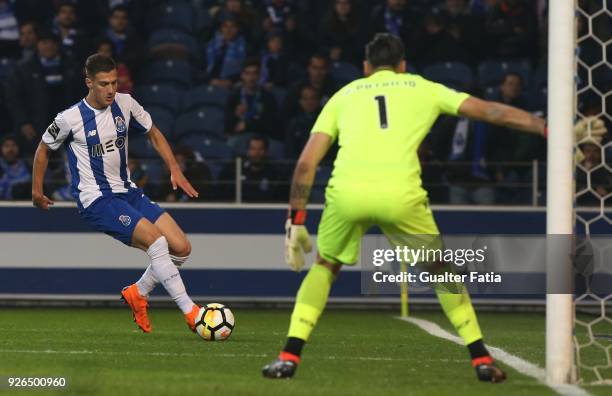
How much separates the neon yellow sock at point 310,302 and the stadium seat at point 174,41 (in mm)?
10072

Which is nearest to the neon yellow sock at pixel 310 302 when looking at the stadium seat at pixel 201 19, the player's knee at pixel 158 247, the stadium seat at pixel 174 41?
the player's knee at pixel 158 247

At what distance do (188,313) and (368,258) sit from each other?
398 cm

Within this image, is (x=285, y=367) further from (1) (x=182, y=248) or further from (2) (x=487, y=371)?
(1) (x=182, y=248)

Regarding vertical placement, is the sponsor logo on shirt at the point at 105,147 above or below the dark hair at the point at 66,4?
below

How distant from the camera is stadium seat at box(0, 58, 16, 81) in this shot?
643 inches

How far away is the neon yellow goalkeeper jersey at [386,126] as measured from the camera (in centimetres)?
722

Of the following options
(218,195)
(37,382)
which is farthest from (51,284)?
(37,382)

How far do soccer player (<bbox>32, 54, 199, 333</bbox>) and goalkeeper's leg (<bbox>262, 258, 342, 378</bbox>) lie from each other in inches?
117

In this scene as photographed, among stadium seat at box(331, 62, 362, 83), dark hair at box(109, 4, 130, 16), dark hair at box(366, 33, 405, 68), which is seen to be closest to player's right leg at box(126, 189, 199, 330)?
dark hair at box(366, 33, 405, 68)

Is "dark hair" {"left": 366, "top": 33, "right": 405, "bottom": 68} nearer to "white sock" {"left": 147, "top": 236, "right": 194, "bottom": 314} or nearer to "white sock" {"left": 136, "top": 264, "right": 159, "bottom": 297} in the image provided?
"white sock" {"left": 147, "top": 236, "right": 194, "bottom": 314}

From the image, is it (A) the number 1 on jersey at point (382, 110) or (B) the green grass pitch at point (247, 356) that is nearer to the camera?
(B) the green grass pitch at point (247, 356)

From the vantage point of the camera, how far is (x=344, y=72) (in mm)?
16484

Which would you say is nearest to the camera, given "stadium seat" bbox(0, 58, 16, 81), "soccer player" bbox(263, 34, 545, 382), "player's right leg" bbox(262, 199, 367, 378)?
"soccer player" bbox(263, 34, 545, 382)

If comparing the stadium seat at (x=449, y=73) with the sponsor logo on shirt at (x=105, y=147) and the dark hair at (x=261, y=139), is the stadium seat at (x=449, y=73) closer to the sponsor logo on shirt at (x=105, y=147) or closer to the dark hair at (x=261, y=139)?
the dark hair at (x=261, y=139)
